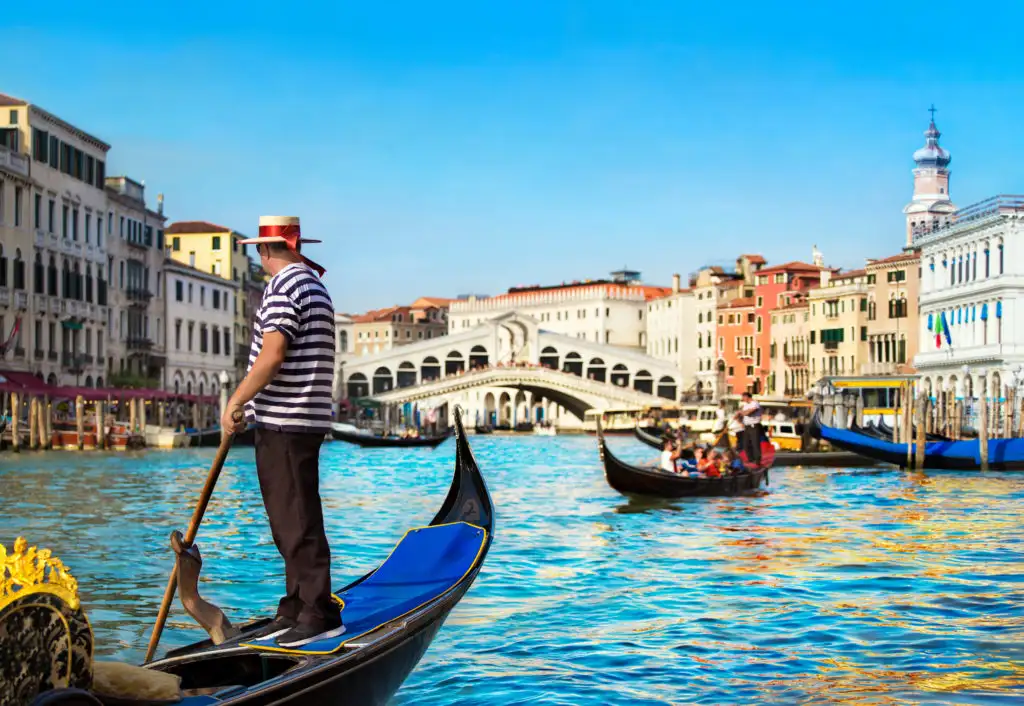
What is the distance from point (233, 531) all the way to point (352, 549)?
1.50 meters

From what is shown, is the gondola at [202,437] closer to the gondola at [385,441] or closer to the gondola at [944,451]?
the gondola at [385,441]

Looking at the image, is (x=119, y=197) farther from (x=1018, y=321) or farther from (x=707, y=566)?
(x=707, y=566)

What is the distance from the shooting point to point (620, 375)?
192ft

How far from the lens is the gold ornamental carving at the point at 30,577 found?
2699mm

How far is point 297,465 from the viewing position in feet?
11.3

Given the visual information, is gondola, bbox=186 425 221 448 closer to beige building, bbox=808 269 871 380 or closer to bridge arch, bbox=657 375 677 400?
beige building, bbox=808 269 871 380

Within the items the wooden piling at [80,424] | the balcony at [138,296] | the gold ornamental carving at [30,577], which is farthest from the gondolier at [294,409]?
the balcony at [138,296]

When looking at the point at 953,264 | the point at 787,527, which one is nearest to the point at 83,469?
the point at 787,527

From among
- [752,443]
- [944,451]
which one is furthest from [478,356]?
[752,443]

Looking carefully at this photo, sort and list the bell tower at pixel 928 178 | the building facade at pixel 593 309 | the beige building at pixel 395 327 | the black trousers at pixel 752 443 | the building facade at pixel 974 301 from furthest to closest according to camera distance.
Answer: the beige building at pixel 395 327, the building facade at pixel 593 309, the bell tower at pixel 928 178, the building facade at pixel 974 301, the black trousers at pixel 752 443

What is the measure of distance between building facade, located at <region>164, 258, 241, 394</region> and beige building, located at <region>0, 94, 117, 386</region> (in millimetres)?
4926

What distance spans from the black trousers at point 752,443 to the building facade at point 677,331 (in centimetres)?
3883

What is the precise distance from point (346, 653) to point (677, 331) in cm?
5537

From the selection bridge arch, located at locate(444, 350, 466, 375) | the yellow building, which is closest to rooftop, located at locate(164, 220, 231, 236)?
the yellow building
